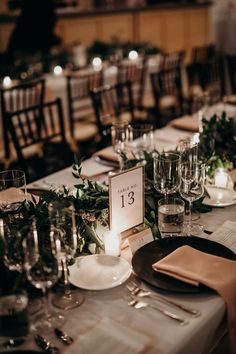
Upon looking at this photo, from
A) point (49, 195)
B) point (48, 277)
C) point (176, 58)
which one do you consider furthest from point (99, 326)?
point (176, 58)

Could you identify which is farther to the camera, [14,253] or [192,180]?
[192,180]

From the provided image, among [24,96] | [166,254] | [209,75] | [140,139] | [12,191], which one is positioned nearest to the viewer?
Result: [166,254]

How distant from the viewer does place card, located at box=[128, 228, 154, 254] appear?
168 cm

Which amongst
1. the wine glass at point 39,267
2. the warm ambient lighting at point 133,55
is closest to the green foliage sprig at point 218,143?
the wine glass at point 39,267

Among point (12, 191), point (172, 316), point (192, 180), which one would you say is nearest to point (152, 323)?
point (172, 316)

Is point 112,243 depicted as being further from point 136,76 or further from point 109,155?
point 136,76

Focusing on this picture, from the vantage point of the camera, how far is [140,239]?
5.62ft

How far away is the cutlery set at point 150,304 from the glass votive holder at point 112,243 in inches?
5.8

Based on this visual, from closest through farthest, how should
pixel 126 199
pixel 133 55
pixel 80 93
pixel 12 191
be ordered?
pixel 126 199
pixel 12 191
pixel 80 93
pixel 133 55

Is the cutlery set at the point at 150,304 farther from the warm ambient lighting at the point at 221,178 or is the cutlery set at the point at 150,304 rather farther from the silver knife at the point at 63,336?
the warm ambient lighting at the point at 221,178

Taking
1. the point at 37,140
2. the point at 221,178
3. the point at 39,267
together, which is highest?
the point at 39,267

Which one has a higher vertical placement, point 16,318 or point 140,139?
point 140,139

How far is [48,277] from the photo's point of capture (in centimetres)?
127

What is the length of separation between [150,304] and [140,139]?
1257 millimetres
